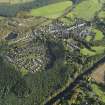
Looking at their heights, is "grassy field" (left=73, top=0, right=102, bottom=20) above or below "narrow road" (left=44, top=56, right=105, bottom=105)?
above

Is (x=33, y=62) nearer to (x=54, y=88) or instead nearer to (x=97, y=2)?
(x=54, y=88)

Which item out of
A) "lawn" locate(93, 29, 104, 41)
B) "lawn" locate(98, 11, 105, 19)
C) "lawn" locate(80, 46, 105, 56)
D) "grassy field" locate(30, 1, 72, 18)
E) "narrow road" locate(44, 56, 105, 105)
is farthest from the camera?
"grassy field" locate(30, 1, 72, 18)

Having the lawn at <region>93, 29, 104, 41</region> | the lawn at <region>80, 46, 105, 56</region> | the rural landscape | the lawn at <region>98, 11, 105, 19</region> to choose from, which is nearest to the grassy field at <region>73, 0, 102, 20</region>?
the rural landscape

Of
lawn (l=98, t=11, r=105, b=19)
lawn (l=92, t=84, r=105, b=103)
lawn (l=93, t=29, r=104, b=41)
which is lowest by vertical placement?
lawn (l=92, t=84, r=105, b=103)

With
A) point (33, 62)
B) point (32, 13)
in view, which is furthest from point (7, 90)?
point (32, 13)

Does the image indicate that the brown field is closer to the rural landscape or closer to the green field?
the rural landscape

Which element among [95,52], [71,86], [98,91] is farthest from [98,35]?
[98,91]

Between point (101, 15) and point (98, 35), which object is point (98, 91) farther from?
point (101, 15)

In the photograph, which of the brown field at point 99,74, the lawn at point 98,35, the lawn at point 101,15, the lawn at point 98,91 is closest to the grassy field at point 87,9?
the lawn at point 101,15
